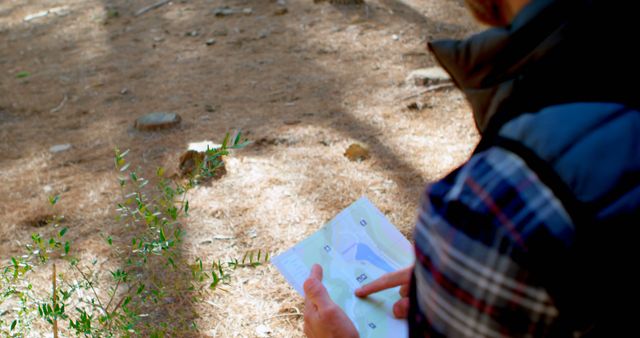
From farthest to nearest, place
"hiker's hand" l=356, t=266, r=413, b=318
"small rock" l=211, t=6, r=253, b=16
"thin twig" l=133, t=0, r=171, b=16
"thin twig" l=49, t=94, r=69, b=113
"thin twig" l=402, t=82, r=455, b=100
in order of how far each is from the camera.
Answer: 1. "thin twig" l=133, t=0, r=171, b=16
2. "small rock" l=211, t=6, r=253, b=16
3. "thin twig" l=49, t=94, r=69, b=113
4. "thin twig" l=402, t=82, r=455, b=100
5. "hiker's hand" l=356, t=266, r=413, b=318

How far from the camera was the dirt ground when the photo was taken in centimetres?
300

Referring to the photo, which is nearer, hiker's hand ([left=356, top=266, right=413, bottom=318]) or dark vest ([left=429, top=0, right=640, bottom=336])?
dark vest ([left=429, top=0, right=640, bottom=336])

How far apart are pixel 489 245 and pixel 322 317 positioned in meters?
0.79

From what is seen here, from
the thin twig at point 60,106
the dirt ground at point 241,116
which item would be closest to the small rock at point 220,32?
the dirt ground at point 241,116

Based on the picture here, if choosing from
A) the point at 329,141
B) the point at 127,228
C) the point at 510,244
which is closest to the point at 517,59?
the point at 510,244

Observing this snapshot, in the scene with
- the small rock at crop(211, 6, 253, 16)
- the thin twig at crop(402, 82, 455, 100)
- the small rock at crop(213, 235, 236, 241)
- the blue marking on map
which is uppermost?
the blue marking on map

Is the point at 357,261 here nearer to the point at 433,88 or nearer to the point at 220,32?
the point at 433,88

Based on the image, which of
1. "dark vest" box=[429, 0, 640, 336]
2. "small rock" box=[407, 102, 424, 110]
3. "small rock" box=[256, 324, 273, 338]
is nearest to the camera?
"dark vest" box=[429, 0, 640, 336]

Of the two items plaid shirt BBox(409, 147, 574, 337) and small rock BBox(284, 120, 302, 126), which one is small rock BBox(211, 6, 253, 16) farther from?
plaid shirt BBox(409, 147, 574, 337)

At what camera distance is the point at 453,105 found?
4238 mm

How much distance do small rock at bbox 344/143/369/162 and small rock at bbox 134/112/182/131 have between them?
4.30 ft

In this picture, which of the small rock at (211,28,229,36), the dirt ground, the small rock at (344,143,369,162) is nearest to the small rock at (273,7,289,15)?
the dirt ground

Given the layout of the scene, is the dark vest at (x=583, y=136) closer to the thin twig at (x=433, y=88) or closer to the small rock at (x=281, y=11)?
the thin twig at (x=433, y=88)

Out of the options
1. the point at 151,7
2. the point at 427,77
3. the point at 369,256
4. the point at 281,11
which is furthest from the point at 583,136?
the point at 151,7
